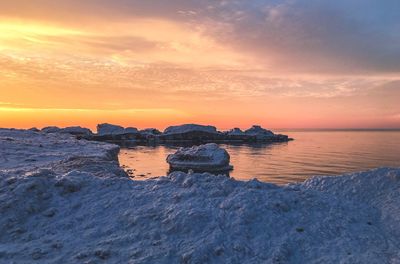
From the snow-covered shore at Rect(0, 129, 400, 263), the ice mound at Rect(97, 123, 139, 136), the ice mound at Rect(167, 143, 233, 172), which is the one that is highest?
the ice mound at Rect(97, 123, 139, 136)

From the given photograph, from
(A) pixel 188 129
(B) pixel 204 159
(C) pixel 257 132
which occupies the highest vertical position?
(A) pixel 188 129

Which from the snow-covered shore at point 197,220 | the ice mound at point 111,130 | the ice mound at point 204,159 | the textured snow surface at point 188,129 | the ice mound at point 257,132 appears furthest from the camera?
the ice mound at point 257,132

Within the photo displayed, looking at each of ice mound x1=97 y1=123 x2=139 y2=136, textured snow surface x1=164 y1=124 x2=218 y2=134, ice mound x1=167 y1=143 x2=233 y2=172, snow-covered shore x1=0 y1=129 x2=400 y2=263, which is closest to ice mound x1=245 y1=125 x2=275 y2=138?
textured snow surface x1=164 y1=124 x2=218 y2=134

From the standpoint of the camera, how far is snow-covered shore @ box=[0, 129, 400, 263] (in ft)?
26.8

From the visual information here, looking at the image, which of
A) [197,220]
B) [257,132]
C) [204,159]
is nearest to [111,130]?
[257,132]

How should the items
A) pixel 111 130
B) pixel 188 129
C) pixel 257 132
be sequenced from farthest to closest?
1. pixel 257 132
2. pixel 111 130
3. pixel 188 129

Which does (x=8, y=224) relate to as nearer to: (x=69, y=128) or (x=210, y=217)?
(x=210, y=217)

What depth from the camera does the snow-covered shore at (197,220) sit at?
8.17 metres

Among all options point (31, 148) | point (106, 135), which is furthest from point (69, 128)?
point (31, 148)

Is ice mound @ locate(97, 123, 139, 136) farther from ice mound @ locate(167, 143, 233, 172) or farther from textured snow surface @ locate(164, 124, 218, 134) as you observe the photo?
ice mound @ locate(167, 143, 233, 172)

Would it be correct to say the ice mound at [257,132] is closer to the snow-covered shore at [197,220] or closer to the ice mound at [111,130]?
the ice mound at [111,130]

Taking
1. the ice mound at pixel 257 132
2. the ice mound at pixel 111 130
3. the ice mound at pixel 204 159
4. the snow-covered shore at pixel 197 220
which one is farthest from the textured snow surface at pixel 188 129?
the snow-covered shore at pixel 197 220

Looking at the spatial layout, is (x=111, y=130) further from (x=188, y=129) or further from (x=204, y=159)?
(x=204, y=159)

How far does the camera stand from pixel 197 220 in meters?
9.34
